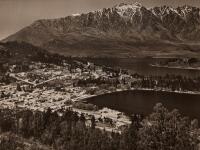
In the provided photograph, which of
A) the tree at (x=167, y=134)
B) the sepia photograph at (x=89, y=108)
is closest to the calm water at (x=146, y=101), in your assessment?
the sepia photograph at (x=89, y=108)

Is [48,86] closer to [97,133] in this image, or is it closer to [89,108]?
[89,108]

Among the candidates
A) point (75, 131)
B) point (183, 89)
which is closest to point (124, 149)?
point (75, 131)

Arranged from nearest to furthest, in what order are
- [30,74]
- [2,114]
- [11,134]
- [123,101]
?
[11,134] → [2,114] → [123,101] → [30,74]

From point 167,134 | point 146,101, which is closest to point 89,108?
point 146,101

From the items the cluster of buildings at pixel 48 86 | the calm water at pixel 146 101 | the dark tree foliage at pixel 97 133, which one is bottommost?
the calm water at pixel 146 101

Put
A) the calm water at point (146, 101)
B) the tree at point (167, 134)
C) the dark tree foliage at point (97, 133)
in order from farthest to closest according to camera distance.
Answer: the calm water at point (146, 101) < the dark tree foliage at point (97, 133) < the tree at point (167, 134)

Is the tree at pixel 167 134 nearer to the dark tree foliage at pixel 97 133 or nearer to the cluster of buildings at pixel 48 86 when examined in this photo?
the dark tree foliage at pixel 97 133

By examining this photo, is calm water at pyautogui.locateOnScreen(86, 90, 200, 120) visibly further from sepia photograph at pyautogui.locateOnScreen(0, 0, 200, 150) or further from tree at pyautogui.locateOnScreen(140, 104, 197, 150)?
tree at pyautogui.locateOnScreen(140, 104, 197, 150)

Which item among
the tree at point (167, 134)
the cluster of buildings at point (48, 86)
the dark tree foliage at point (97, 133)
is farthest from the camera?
the cluster of buildings at point (48, 86)

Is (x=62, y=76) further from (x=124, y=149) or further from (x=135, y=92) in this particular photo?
(x=124, y=149)
